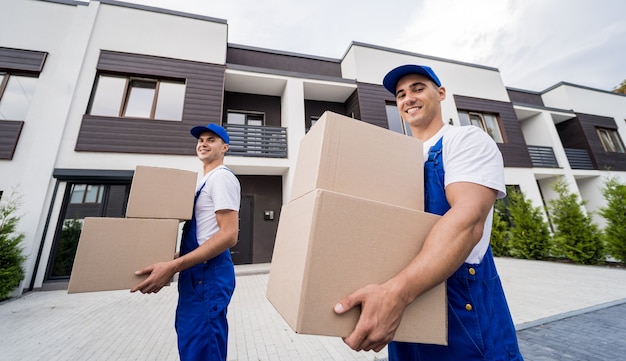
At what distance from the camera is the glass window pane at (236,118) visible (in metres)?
8.48

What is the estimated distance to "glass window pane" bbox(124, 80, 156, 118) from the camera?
6629mm

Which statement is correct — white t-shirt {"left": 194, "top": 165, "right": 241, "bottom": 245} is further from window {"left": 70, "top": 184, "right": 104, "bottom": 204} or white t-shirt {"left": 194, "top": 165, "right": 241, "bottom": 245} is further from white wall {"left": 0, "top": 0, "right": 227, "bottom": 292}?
window {"left": 70, "top": 184, "right": 104, "bottom": 204}

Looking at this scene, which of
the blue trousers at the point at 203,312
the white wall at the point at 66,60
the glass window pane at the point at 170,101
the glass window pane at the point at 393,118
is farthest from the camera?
the glass window pane at the point at 393,118

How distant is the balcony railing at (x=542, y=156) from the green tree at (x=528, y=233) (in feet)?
11.8

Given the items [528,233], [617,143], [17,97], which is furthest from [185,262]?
[617,143]

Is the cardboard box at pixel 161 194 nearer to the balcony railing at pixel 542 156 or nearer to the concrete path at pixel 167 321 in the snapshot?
the concrete path at pixel 167 321

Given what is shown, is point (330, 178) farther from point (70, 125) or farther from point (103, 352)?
point (70, 125)

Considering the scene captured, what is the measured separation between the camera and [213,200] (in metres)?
1.84

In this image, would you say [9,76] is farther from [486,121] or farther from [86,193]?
[486,121]

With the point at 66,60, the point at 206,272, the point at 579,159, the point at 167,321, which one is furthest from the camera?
the point at 579,159

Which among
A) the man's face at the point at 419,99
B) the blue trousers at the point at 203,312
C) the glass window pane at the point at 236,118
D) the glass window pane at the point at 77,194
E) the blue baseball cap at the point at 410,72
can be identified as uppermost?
the glass window pane at the point at 236,118

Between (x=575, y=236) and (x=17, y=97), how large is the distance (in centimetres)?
1524

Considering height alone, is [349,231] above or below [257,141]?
below

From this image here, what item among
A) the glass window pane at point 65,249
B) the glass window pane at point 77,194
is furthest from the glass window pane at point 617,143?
the glass window pane at point 65,249
